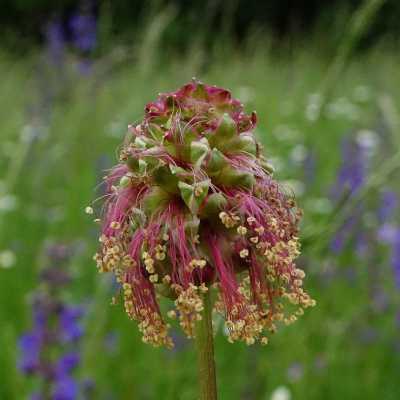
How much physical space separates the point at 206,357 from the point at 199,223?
139mm

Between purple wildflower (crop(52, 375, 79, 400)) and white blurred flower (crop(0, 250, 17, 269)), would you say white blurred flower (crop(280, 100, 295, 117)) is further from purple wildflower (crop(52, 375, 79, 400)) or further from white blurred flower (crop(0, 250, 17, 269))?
purple wildflower (crop(52, 375, 79, 400))

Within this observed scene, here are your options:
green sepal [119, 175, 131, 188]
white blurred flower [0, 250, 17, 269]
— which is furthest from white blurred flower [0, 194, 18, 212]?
green sepal [119, 175, 131, 188]

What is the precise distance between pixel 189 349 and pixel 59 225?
131 cm

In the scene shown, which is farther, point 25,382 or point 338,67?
point 25,382

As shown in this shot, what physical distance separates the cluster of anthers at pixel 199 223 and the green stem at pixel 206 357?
0.5 inches

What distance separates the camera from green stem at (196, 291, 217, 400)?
0.75 meters

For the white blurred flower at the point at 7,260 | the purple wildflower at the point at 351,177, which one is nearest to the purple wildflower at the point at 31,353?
the white blurred flower at the point at 7,260

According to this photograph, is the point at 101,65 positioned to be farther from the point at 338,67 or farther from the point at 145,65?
the point at 338,67

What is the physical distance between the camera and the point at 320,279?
3145 mm

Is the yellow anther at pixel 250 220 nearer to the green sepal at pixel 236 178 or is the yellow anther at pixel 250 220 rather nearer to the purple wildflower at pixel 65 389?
the green sepal at pixel 236 178

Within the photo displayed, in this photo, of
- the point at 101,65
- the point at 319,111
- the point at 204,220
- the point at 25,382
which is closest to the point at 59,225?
the point at 101,65

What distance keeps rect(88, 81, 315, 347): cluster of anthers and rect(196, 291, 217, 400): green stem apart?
0.01 m

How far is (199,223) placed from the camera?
792 mm

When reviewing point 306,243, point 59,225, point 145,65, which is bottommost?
point 306,243
